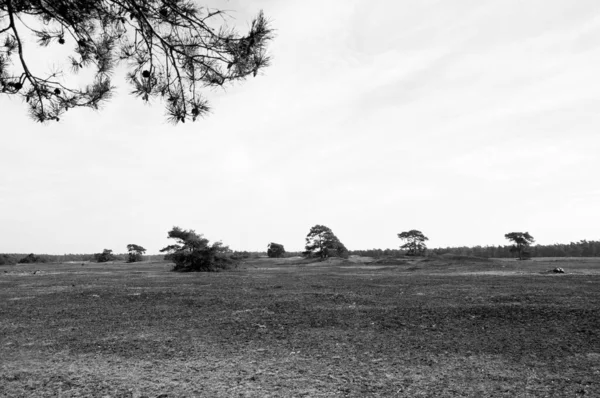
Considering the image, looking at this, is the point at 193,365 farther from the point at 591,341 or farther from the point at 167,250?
the point at 167,250

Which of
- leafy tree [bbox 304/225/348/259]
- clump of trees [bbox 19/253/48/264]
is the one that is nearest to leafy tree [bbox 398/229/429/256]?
leafy tree [bbox 304/225/348/259]

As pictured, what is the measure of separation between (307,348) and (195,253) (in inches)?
1052

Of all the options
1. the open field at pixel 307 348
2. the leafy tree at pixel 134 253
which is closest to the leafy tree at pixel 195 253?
the open field at pixel 307 348

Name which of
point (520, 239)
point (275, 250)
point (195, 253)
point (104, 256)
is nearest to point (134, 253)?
point (104, 256)

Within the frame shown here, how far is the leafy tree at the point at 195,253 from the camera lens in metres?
31.3

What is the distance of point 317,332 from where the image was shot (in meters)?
7.10

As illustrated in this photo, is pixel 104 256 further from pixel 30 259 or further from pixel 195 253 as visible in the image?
Answer: pixel 195 253

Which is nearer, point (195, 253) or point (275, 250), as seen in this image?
point (195, 253)

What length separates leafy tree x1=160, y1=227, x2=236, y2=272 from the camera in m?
31.3

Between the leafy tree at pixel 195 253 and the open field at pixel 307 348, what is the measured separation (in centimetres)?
2052

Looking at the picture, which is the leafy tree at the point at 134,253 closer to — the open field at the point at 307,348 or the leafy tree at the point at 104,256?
the leafy tree at the point at 104,256

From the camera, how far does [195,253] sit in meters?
31.2

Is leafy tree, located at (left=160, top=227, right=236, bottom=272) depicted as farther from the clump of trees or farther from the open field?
the clump of trees

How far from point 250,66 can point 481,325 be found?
644cm
